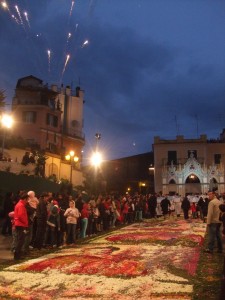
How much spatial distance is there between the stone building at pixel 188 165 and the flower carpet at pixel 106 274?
A: 4827cm

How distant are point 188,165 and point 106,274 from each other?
54.2 m

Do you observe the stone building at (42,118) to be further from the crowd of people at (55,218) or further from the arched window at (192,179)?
the crowd of people at (55,218)

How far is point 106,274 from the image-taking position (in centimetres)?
910

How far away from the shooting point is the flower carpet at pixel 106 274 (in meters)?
7.44

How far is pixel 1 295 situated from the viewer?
739 cm

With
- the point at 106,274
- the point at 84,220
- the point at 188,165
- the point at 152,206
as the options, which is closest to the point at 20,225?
the point at 106,274

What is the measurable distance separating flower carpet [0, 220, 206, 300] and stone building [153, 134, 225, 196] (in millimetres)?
48273

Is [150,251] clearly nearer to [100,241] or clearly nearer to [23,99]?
[100,241]

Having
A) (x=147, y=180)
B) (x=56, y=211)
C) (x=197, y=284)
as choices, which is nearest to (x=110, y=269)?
(x=197, y=284)

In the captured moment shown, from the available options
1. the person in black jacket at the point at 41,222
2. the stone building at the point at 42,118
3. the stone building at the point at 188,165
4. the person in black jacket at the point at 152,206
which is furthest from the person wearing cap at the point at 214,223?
the stone building at the point at 188,165

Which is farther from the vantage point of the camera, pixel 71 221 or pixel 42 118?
pixel 42 118

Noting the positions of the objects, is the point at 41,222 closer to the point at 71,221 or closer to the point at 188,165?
the point at 71,221

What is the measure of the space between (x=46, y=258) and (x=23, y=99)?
159 feet

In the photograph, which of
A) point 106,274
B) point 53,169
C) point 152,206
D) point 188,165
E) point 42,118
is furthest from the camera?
point 188,165
